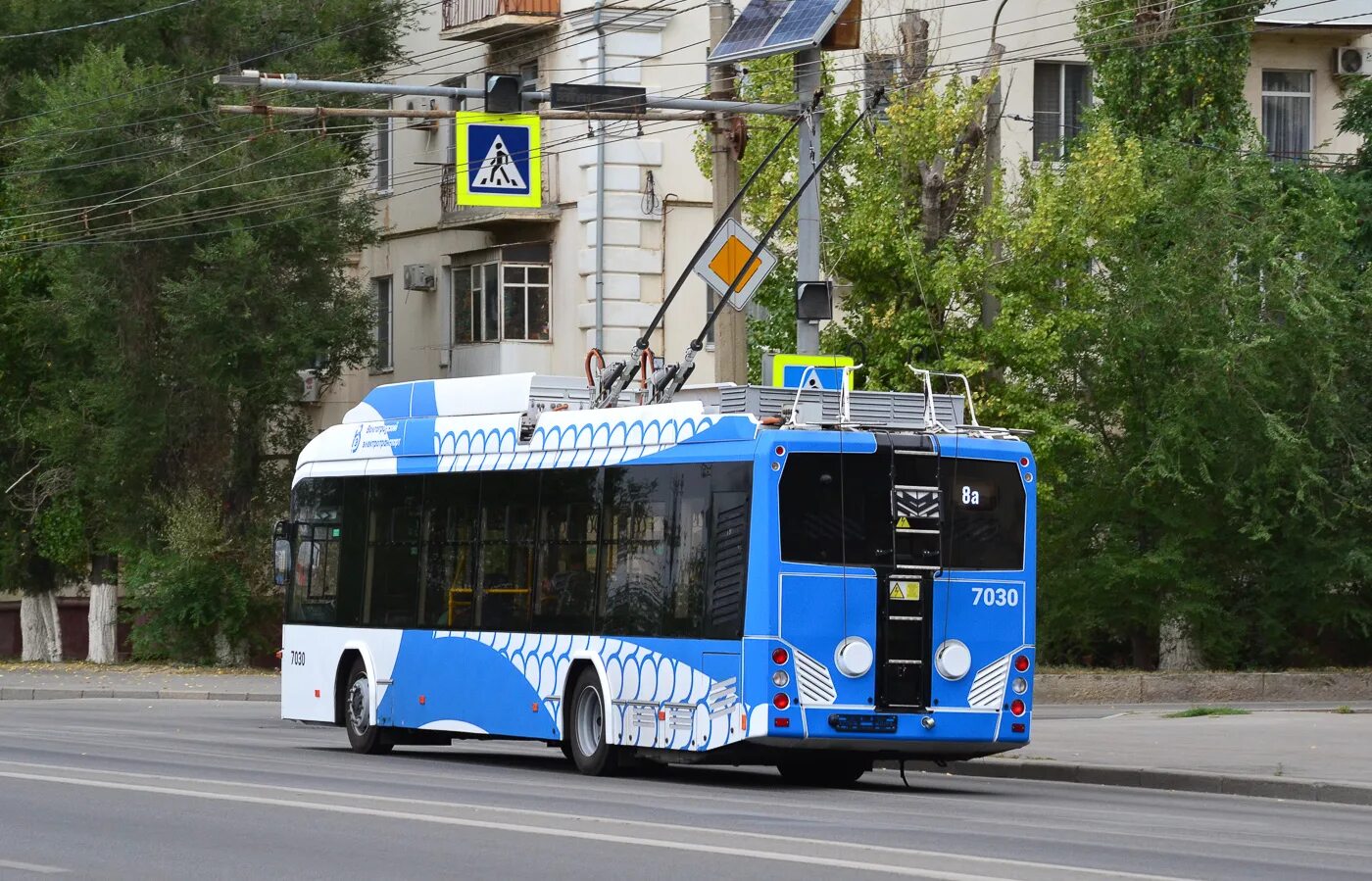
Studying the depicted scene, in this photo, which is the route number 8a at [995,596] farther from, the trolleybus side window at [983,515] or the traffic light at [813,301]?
the traffic light at [813,301]

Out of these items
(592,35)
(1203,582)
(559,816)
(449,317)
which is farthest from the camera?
(449,317)

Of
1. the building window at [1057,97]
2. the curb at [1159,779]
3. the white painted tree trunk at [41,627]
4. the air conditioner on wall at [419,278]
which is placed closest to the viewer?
the curb at [1159,779]

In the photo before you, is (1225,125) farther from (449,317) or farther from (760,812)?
Result: (760,812)

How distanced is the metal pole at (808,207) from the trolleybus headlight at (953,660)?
5343 mm

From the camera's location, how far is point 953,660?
16953 millimetres

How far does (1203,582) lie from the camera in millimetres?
30125

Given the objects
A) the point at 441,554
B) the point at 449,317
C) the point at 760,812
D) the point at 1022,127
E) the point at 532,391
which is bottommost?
the point at 760,812

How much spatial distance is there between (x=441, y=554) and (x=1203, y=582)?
13.2 m

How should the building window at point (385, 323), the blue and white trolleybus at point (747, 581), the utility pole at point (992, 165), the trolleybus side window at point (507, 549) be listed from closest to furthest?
the blue and white trolleybus at point (747, 581) < the trolleybus side window at point (507, 549) < the utility pole at point (992, 165) < the building window at point (385, 323)

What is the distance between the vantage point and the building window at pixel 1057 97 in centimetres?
4256

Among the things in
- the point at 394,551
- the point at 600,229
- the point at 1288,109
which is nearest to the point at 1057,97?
the point at 1288,109

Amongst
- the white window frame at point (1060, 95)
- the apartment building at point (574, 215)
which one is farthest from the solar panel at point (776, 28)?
the white window frame at point (1060, 95)

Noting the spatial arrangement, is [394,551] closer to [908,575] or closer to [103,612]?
[908,575]

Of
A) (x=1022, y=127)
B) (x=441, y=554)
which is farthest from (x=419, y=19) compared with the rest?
(x=441, y=554)
